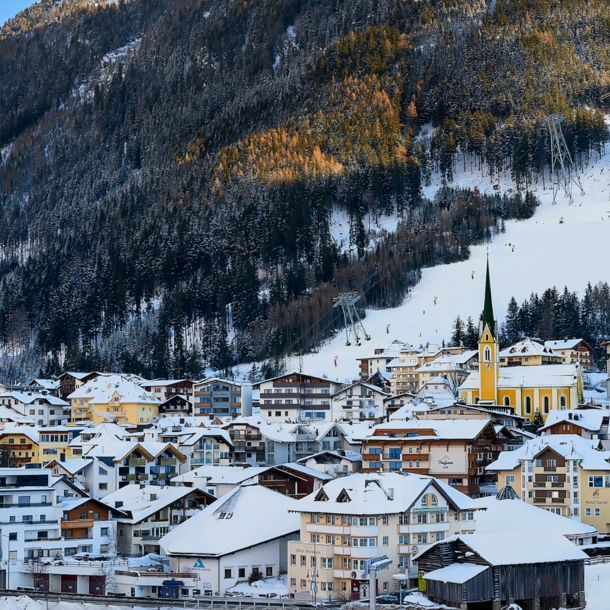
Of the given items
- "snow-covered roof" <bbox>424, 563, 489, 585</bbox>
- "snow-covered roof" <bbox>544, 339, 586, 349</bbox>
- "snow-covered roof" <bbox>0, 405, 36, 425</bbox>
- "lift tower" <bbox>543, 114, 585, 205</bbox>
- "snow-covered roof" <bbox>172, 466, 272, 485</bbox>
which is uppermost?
"lift tower" <bbox>543, 114, 585, 205</bbox>

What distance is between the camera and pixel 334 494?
55750 mm

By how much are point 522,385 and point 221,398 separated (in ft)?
80.8

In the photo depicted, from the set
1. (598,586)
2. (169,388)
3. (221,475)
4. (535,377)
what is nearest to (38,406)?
(169,388)

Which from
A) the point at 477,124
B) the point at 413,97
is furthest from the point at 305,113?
the point at 477,124

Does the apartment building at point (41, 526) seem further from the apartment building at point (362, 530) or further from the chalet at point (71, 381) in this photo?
the chalet at point (71, 381)

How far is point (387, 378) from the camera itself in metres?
109

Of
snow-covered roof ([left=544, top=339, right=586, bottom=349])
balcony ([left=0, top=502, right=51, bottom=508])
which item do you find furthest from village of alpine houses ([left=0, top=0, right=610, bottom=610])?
snow-covered roof ([left=544, top=339, right=586, bottom=349])

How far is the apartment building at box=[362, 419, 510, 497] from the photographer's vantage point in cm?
7519

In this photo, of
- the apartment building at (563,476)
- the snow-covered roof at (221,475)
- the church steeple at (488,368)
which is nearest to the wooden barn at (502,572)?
the apartment building at (563,476)

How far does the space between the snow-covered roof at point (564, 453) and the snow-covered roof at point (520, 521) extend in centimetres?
589

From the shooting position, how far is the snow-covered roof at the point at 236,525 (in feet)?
186

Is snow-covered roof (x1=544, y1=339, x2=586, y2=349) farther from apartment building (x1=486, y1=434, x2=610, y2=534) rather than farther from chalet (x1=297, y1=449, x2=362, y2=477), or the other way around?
apartment building (x1=486, y1=434, x2=610, y2=534)

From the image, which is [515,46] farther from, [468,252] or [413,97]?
[468,252]

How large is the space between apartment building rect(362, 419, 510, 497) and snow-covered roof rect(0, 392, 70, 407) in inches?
1563
